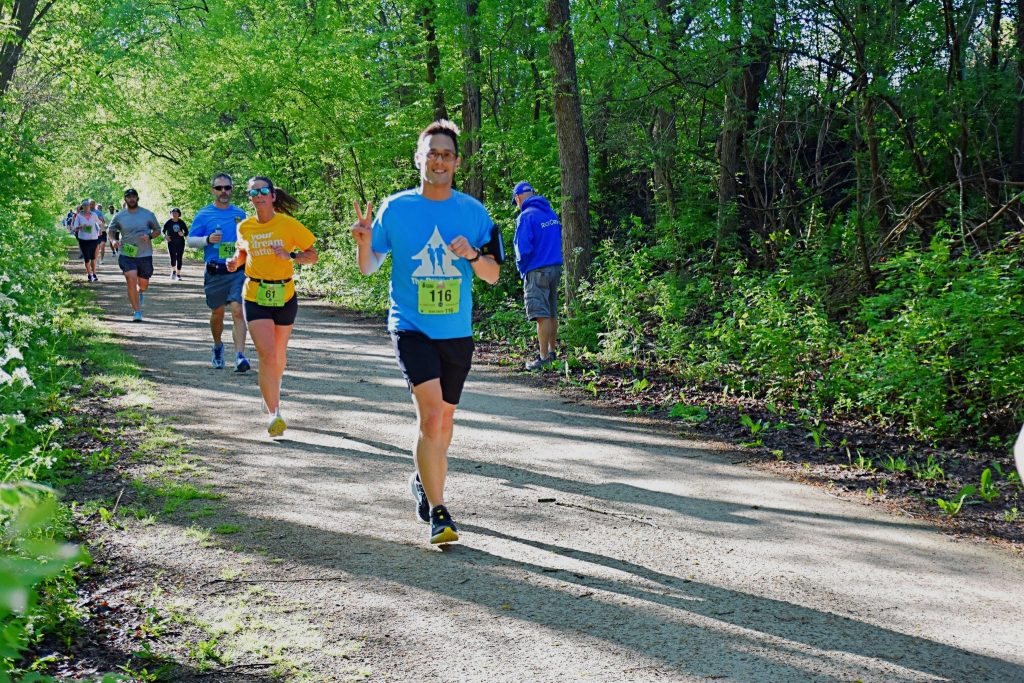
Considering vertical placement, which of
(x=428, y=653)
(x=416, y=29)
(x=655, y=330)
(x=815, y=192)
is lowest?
(x=428, y=653)

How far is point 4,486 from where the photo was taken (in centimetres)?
163

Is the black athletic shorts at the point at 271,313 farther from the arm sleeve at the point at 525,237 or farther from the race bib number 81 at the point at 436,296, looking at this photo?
the arm sleeve at the point at 525,237

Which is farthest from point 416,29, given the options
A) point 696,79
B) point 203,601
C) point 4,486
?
point 4,486

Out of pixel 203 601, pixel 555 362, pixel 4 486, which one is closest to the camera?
pixel 4 486

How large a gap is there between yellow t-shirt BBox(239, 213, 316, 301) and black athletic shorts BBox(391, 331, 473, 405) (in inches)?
133

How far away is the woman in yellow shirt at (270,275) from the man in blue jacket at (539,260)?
13.9 feet

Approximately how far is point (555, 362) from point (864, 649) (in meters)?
8.96

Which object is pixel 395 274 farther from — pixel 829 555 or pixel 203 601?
pixel 829 555

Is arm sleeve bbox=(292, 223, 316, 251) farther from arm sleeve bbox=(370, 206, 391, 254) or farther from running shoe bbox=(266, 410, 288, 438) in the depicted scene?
arm sleeve bbox=(370, 206, 391, 254)

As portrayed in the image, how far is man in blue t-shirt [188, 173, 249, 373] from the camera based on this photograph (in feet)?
39.1

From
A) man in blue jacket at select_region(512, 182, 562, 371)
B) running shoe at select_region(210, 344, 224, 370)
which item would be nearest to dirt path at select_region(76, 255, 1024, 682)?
running shoe at select_region(210, 344, 224, 370)

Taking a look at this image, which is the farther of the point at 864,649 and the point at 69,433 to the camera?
the point at 69,433

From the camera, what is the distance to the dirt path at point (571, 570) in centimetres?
425

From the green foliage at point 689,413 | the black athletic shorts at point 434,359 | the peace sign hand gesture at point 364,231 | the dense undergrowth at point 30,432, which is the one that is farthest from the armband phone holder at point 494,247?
the green foliage at point 689,413
